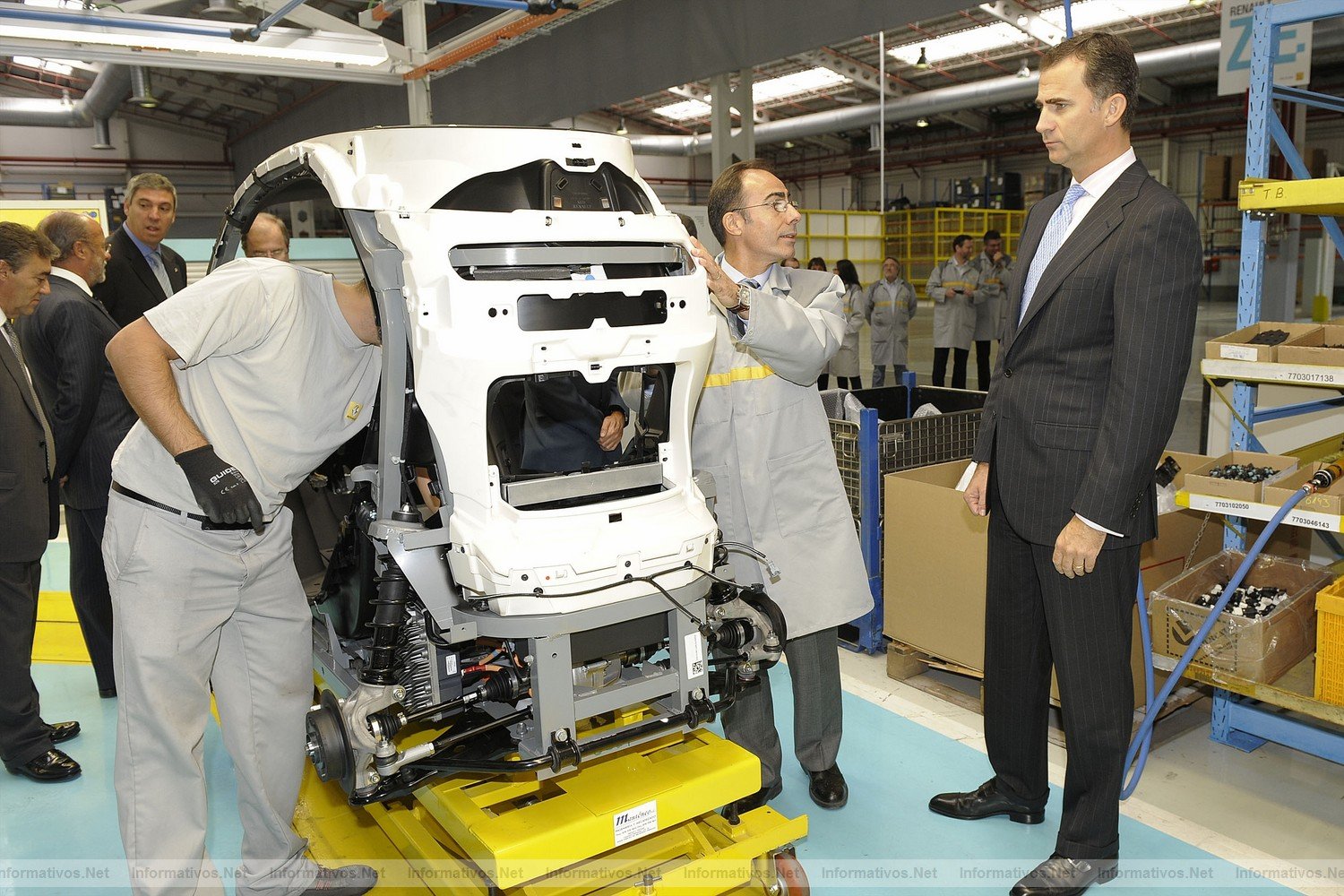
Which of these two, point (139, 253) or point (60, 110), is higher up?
point (60, 110)

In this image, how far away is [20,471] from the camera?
298cm

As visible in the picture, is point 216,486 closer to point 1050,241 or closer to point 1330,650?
point 1050,241

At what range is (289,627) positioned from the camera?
2.31 m

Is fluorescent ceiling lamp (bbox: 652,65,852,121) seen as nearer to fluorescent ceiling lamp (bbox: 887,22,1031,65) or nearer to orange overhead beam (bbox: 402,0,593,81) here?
fluorescent ceiling lamp (bbox: 887,22,1031,65)

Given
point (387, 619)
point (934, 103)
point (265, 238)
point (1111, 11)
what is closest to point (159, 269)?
point (265, 238)

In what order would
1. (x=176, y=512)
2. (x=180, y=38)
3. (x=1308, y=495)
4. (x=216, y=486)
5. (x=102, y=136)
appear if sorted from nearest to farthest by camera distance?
(x=216, y=486) < (x=176, y=512) < (x=1308, y=495) < (x=180, y=38) < (x=102, y=136)

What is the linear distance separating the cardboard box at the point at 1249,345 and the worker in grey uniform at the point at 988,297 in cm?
733

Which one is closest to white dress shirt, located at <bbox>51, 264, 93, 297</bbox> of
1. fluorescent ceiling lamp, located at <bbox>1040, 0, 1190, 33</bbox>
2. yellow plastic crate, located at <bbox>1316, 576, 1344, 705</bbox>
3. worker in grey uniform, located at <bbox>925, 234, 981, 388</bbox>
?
yellow plastic crate, located at <bbox>1316, 576, 1344, 705</bbox>

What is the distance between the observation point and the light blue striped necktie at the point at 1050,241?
7.59 ft

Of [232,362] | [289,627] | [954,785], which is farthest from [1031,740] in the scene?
[232,362]

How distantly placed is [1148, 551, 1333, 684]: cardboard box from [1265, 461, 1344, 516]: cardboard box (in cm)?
38

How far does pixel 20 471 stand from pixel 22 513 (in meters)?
0.13

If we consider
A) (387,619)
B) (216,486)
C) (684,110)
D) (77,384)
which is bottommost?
(387,619)

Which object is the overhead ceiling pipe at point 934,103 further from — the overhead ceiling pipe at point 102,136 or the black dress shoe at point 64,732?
the overhead ceiling pipe at point 102,136
